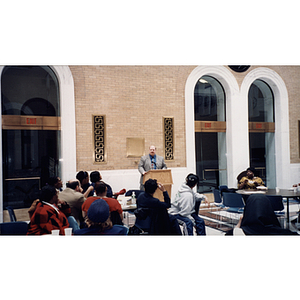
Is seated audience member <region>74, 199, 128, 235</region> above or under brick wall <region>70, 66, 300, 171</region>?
under

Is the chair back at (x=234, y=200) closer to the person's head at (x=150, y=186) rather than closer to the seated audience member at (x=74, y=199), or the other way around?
the person's head at (x=150, y=186)

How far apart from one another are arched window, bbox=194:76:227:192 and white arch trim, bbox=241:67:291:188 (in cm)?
90

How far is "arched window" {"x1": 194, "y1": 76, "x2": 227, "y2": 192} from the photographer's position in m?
9.06

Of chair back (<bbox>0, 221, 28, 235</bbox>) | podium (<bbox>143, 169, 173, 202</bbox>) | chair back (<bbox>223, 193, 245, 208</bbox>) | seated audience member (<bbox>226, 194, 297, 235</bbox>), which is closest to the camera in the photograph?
chair back (<bbox>0, 221, 28, 235</bbox>)

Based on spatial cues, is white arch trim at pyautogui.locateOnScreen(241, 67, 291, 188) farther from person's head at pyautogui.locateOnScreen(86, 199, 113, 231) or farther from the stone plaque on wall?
person's head at pyautogui.locateOnScreen(86, 199, 113, 231)

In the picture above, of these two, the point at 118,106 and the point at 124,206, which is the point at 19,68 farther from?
the point at 124,206

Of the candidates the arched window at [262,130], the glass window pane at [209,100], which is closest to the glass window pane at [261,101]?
the arched window at [262,130]

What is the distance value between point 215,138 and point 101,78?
4.10m

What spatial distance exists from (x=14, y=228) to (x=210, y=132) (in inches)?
270

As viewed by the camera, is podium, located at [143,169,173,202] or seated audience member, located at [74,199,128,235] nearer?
seated audience member, located at [74,199,128,235]

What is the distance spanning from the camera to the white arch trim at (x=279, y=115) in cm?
924

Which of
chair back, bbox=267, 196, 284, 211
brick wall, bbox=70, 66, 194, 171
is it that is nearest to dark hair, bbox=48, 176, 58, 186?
brick wall, bbox=70, 66, 194, 171

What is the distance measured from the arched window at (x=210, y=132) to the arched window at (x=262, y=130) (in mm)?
986

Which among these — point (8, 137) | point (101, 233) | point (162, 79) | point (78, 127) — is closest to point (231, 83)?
point (162, 79)
